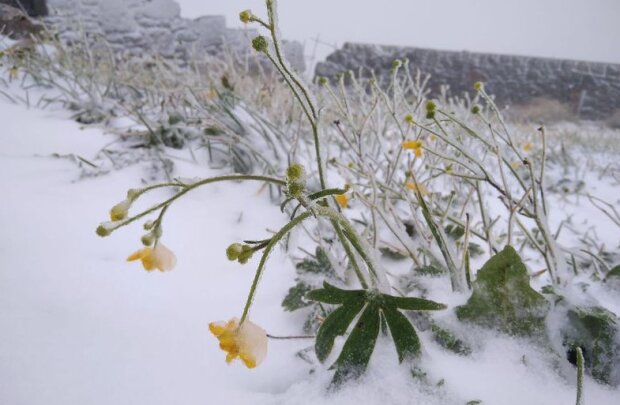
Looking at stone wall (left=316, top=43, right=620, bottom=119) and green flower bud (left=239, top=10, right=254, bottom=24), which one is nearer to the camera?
green flower bud (left=239, top=10, right=254, bottom=24)

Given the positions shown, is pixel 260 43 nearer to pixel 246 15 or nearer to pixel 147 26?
pixel 246 15

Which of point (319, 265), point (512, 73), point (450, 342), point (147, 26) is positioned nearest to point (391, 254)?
point (319, 265)

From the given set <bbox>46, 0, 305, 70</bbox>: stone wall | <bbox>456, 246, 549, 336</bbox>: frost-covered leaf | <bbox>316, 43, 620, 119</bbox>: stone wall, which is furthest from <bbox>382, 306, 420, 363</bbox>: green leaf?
<bbox>316, 43, 620, 119</bbox>: stone wall

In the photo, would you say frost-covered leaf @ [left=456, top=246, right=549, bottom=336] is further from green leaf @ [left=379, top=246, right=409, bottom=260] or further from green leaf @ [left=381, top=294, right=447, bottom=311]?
green leaf @ [left=379, top=246, right=409, bottom=260]

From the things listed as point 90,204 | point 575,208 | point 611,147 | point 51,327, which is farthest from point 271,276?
point 611,147

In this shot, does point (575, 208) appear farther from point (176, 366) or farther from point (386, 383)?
point (176, 366)

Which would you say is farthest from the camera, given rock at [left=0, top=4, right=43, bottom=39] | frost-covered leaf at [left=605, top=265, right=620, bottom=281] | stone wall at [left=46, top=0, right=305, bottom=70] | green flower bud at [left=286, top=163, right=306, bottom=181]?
stone wall at [left=46, top=0, right=305, bottom=70]

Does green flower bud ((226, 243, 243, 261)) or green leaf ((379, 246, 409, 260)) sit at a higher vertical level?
green flower bud ((226, 243, 243, 261))
